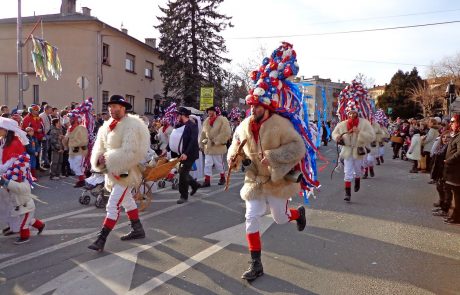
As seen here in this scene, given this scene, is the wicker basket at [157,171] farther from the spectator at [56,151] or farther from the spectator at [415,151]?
the spectator at [415,151]

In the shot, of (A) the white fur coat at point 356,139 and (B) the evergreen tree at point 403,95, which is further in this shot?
(B) the evergreen tree at point 403,95

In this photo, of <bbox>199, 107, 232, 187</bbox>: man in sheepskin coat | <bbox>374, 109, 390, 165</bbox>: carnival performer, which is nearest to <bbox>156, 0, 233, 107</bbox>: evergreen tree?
<bbox>374, 109, 390, 165</bbox>: carnival performer

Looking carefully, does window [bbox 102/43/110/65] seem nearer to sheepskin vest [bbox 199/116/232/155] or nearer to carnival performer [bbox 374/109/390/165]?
carnival performer [bbox 374/109/390/165]

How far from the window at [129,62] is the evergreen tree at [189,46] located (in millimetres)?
2195

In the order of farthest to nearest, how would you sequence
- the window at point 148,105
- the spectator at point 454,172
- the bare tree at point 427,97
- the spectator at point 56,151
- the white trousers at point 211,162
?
1. the bare tree at point 427,97
2. the window at point 148,105
3. the spectator at point 56,151
4. the white trousers at point 211,162
5. the spectator at point 454,172

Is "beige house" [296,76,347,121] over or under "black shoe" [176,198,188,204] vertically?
over

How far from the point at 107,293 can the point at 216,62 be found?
88.5 ft

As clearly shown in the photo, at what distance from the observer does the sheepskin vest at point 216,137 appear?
10859mm

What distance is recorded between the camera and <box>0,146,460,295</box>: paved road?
4434mm

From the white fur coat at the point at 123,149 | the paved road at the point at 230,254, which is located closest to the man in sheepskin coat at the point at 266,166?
the paved road at the point at 230,254

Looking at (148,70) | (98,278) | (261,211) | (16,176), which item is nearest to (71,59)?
(148,70)

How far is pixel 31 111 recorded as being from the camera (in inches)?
492

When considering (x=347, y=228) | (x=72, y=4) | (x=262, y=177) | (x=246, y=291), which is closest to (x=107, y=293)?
(x=246, y=291)

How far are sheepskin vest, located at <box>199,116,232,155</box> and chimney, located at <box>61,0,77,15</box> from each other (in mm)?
21747
